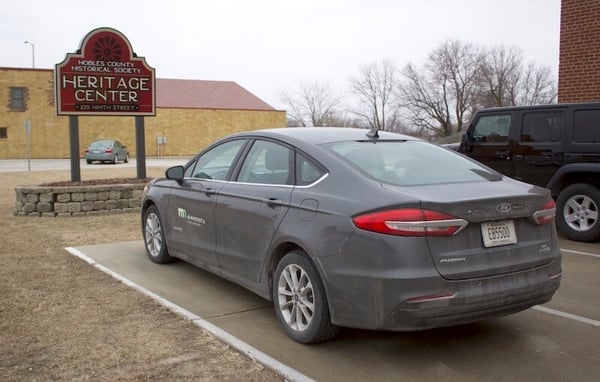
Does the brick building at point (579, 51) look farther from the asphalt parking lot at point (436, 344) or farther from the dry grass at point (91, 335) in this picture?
the dry grass at point (91, 335)

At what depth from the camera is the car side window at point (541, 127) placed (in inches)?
330

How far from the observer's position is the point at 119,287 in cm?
570

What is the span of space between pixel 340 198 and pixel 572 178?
5.61 meters

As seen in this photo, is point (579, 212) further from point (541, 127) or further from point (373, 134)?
point (373, 134)

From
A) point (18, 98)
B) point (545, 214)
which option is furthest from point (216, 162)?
A: point (18, 98)

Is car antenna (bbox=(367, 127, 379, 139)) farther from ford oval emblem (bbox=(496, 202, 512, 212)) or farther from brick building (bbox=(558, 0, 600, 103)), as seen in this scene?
brick building (bbox=(558, 0, 600, 103))

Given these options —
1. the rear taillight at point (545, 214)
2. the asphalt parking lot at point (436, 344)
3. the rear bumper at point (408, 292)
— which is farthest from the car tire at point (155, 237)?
the rear taillight at point (545, 214)

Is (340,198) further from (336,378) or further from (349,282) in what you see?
(336,378)

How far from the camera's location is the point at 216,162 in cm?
571

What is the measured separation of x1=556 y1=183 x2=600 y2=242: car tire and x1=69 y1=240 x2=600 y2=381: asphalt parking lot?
243 centimetres

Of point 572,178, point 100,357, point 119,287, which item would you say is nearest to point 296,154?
point 100,357

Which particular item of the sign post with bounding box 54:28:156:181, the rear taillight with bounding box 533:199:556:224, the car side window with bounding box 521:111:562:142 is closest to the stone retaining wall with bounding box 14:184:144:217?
the sign post with bounding box 54:28:156:181

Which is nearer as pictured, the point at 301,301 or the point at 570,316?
the point at 301,301

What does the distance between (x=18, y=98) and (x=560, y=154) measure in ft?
132
